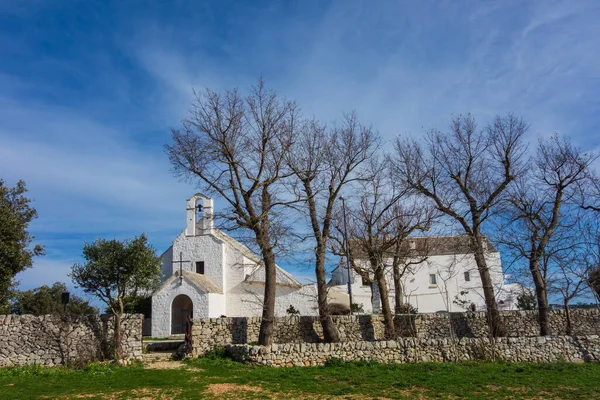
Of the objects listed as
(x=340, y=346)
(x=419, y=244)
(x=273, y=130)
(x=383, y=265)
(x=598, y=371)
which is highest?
(x=273, y=130)

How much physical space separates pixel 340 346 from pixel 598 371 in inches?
342

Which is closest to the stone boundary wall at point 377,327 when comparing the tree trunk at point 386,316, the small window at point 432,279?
the tree trunk at point 386,316

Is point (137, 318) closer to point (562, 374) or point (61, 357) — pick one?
point (61, 357)

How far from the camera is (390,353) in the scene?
17.8 m

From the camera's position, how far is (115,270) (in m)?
17.9

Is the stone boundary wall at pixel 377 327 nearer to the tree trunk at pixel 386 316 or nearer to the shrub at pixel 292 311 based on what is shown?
the tree trunk at pixel 386 316

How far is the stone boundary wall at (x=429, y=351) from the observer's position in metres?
16.9

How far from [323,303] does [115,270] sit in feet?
27.2

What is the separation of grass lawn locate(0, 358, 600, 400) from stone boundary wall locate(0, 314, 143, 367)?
919 millimetres

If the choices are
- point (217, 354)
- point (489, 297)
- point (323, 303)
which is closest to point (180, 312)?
point (217, 354)

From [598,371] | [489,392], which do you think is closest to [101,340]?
[489,392]

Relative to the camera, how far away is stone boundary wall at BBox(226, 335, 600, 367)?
16938 millimetres

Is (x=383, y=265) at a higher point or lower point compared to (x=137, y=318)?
higher

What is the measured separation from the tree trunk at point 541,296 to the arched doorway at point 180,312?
1837 cm
